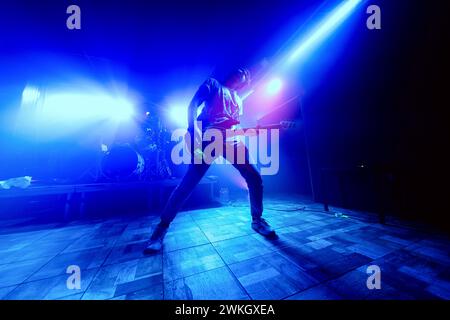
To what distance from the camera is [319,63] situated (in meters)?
3.51

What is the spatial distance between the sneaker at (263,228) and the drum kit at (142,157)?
345 cm

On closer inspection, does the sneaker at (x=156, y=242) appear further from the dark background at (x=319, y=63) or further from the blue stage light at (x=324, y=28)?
the blue stage light at (x=324, y=28)

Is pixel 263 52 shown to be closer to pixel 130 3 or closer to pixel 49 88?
pixel 130 3

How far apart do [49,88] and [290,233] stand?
26.2ft

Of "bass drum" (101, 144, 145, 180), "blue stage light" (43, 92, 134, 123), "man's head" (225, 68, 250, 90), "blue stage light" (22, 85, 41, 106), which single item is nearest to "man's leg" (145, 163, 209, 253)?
"man's head" (225, 68, 250, 90)

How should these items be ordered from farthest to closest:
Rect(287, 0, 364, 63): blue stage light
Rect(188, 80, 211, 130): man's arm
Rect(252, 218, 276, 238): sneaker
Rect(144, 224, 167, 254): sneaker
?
Rect(287, 0, 364, 63): blue stage light
Rect(188, 80, 211, 130): man's arm
Rect(252, 218, 276, 238): sneaker
Rect(144, 224, 167, 254): sneaker

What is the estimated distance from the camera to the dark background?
6.80 ft

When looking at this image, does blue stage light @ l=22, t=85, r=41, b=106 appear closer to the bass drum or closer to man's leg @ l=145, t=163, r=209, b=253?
the bass drum

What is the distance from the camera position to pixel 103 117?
5.82m

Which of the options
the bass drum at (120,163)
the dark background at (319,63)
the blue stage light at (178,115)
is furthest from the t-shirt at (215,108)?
the blue stage light at (178,115)

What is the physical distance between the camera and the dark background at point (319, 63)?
2.07 meters

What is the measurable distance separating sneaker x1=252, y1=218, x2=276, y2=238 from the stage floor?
0.09 metres

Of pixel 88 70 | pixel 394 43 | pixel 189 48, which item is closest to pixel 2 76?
pixel 88 70

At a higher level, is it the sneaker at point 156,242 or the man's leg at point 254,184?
the man's leg at point 254,184
